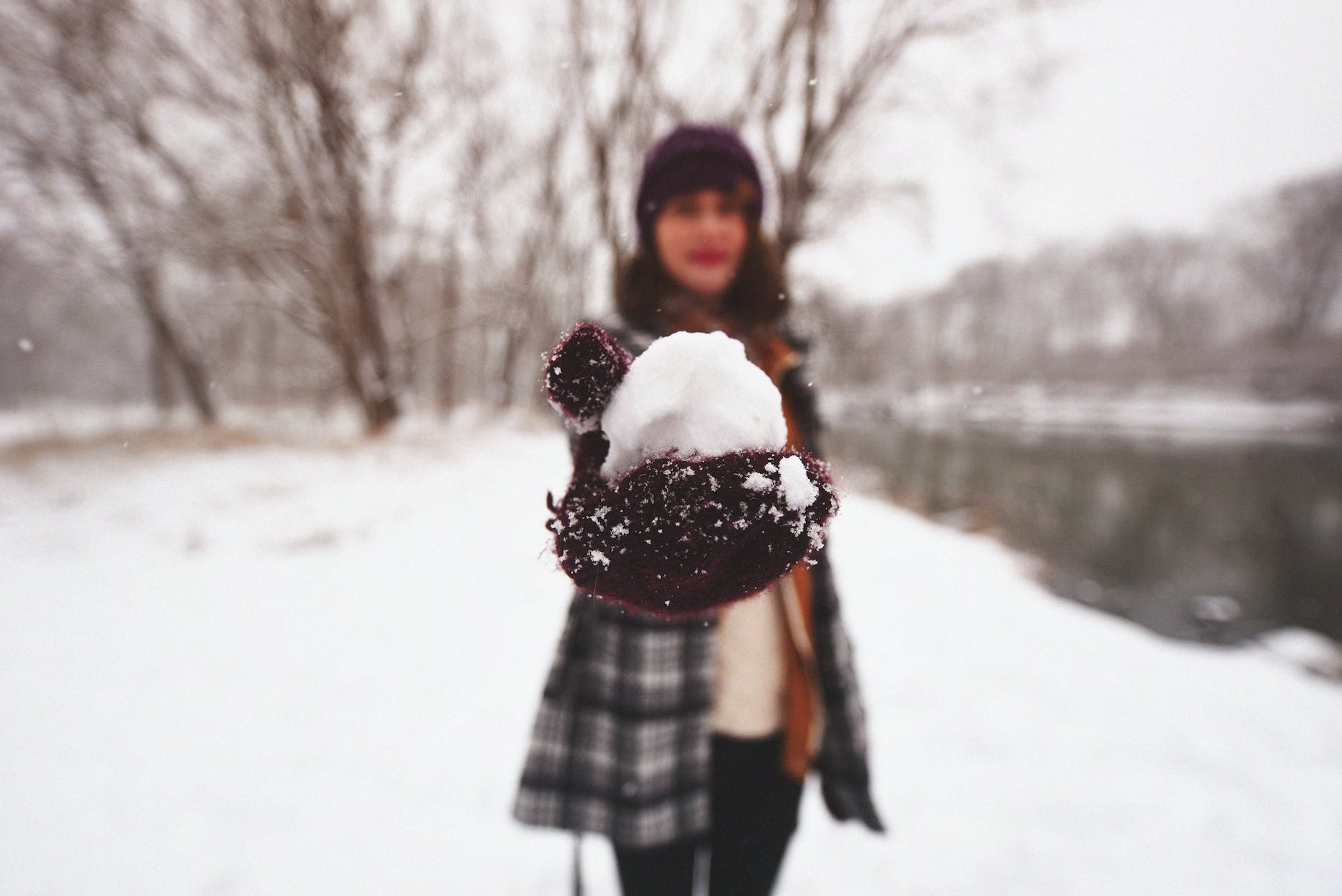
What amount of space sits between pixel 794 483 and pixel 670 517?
0.16 metres

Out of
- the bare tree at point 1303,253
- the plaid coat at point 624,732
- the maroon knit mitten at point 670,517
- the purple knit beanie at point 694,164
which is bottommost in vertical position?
the plaid coat at point 624,732

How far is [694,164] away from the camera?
4.21ft

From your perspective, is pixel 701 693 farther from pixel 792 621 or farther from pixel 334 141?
pixel 334 141

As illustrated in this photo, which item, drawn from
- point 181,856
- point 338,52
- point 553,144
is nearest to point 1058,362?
point 553,144

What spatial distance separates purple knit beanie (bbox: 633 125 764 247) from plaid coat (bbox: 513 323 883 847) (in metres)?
1.05

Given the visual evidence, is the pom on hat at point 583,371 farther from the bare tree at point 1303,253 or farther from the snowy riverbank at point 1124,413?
the bare tree at point 1303,253

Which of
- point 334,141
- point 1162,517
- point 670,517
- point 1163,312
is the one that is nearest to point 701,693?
point 670,517

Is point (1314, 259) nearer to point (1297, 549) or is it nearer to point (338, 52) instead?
point (1297, 549)

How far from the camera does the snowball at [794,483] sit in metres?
0.63

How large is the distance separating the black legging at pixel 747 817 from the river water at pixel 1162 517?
83 centimetres

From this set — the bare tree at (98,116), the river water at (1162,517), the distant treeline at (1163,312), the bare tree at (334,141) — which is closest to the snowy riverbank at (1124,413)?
the distant treeline at (1163,312)

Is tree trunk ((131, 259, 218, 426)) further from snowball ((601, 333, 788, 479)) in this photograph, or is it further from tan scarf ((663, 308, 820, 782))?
snowball ((601, 333, 788, 479))

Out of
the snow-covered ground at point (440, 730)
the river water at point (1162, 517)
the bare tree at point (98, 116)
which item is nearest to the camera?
the snow-covered ground at point (440, 730)

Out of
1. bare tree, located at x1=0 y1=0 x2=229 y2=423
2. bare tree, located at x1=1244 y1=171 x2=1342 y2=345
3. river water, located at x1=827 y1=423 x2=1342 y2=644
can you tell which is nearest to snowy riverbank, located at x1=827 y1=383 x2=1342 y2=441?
river water, located at x1=827 y1=423 x2=1342 y2=644
